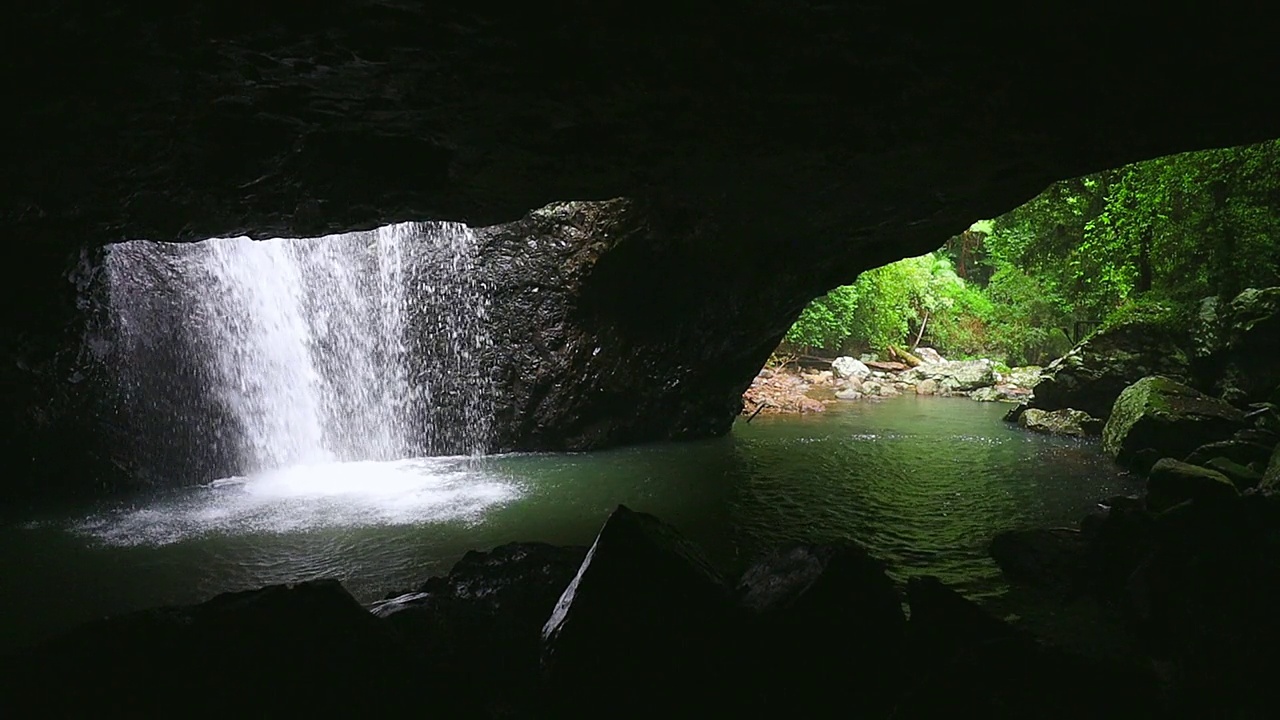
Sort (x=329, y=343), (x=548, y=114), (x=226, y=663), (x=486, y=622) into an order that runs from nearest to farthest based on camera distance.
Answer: (x=226, y=663), (x=486, y=622), (x=548, y=114), (x=329, y=343)

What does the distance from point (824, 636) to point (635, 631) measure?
3.05 feet

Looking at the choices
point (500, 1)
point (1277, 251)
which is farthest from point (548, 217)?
point (1277, 251)

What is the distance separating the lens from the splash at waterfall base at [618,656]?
2770 millimetres

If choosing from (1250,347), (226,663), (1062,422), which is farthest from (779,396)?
(226,663)

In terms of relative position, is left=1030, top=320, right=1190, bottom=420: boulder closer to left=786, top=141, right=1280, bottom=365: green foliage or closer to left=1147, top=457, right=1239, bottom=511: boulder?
left=786, top=141, right=1280, bottom=365: green foliage

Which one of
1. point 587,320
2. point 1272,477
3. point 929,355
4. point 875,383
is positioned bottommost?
point 1272,477

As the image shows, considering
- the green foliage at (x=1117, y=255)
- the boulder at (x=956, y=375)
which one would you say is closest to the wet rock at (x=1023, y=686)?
the green foliage at (x=1117, y=255)

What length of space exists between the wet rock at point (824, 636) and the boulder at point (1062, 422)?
11620mm

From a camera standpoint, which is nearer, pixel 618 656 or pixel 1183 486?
pixel 618 656

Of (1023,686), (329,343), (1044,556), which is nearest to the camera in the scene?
(1023,686)

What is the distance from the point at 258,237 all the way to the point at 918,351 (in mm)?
29983

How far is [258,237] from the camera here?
777 centimetres

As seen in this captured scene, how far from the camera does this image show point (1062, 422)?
13328 mm

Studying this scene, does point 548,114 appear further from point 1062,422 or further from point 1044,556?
point 1062,422
